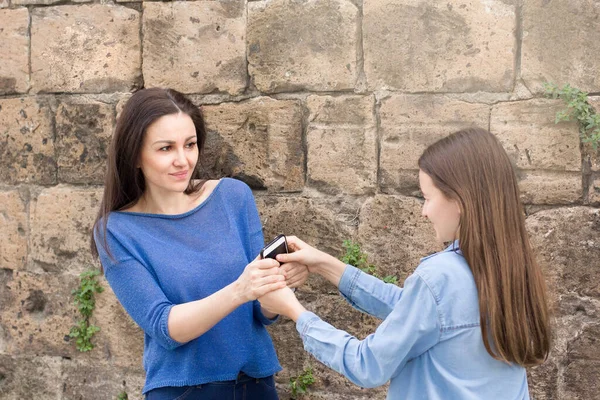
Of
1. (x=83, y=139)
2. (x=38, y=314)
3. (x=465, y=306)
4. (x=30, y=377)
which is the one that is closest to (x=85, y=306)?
(x=38, y=314)

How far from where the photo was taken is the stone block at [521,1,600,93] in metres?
3.17

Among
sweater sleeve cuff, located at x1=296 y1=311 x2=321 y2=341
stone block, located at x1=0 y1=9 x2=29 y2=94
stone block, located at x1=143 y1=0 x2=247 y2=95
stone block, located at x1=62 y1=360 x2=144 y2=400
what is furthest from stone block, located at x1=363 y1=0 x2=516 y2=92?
stone block, located at x1=62 y1=360 x2=144 y2=400

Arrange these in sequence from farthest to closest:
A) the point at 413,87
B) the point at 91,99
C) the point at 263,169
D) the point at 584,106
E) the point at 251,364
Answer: the point at 91,99, the point at 263,169, the point at 413,87, the point at 584,106, the point at 251,364

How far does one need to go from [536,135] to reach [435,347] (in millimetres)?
1464

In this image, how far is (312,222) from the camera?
3621 mm

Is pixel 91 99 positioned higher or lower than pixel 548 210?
higher

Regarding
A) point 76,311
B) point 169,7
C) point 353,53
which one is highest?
point 169,7

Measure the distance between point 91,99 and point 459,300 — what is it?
250 centimetres

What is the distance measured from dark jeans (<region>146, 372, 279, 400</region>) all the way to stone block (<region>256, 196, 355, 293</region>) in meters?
0.89

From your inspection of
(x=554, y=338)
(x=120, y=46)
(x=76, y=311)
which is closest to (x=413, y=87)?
(x=554, y=338)

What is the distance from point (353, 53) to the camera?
11.4 feet

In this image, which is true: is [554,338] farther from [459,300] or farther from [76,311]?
[76,311]

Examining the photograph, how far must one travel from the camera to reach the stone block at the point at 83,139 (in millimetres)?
3902

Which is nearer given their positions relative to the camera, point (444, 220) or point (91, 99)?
point (444, 220)
